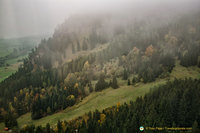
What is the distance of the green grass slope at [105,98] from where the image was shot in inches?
4696

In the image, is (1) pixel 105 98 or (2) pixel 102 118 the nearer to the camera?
(2) pixel 102 118

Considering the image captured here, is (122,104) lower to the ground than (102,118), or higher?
higher

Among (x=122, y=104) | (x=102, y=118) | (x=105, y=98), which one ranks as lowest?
(x=105, y=98)

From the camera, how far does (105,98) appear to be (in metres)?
133

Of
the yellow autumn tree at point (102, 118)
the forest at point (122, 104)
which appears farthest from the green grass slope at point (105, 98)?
the yellow autumn tree at point (102, 118)

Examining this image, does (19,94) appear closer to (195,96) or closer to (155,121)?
(155,121)

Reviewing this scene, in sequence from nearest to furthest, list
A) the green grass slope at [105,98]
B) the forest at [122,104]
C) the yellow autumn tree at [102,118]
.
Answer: the forest at [122,104]
the yellow autumn tree at [102,118]
the green grass slope at [105,98]

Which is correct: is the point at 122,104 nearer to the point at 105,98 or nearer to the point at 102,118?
the point at 102,118

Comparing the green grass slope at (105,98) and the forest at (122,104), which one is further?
the green grass slope at (105,98)

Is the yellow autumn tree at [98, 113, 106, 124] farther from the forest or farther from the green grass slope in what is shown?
the green grass slope

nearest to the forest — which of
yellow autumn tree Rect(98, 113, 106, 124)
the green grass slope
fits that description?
yellow autumn tree Rect(98, 113, 106, 124)

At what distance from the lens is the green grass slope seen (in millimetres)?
119269

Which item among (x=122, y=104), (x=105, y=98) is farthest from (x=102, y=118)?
(x=105, y=98)

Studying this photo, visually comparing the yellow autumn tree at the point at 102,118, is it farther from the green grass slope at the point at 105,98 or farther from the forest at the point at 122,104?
the green grass slope at the point at 105,98
